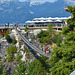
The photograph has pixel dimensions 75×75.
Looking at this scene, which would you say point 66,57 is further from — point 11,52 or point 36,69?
point 11,52

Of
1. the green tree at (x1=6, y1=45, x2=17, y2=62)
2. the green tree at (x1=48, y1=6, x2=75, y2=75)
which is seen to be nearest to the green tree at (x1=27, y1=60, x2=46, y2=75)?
the green tree at (x1=48, y1=6, x2=75, y2=75)

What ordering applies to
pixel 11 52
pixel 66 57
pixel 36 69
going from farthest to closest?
pixel 11 52
pixel 36 69
pixel 66 57

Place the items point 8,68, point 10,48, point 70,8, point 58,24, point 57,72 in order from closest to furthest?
point 57,72 → point 70,8 → point 8,68 → point 10,48 → point 58,24

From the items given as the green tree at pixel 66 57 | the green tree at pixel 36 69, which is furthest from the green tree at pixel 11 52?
the green tree at pixel 66 57

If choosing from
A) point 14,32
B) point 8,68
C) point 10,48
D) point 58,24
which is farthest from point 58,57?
point 58,24

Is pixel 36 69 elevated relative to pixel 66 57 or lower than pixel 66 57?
lower

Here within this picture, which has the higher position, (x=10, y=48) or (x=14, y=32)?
(x=14, y=32)

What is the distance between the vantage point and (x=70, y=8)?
39.8 feet

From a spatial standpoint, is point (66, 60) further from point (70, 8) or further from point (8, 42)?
point (8, 42)

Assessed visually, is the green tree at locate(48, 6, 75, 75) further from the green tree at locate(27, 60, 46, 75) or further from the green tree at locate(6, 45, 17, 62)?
the green tree at locate(6, 45, 17, 62)

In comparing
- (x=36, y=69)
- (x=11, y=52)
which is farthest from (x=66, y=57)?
(x=11, y=52)

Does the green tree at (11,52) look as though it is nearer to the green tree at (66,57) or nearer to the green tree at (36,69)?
the green tree at (36,69)

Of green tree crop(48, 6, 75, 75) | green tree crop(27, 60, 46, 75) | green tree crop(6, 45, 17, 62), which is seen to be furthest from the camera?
green tree crop(6, 45, 17, 62)

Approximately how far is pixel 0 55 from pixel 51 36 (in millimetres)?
10335
